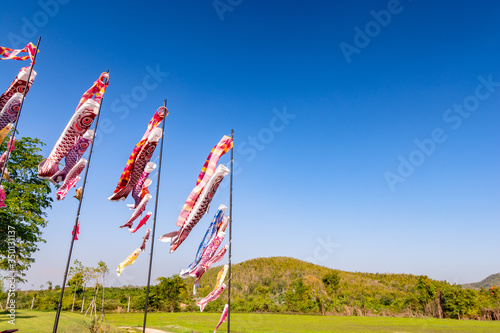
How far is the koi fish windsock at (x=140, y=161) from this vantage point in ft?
28.0

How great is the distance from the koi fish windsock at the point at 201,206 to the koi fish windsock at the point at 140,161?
175 centimetres

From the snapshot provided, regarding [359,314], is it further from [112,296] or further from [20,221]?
[20,221]

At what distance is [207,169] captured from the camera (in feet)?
29.8

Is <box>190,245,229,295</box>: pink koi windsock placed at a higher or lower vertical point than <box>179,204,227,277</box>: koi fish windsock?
lower

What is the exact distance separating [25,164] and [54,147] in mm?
14978

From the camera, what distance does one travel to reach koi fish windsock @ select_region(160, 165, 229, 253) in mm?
8469

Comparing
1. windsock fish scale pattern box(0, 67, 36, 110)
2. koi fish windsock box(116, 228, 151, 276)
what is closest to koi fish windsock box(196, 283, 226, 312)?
koi fish windsock box(116, 228, 151, 276)

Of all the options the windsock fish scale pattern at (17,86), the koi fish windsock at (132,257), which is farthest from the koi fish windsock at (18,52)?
the koi fish windsock at (132,257)

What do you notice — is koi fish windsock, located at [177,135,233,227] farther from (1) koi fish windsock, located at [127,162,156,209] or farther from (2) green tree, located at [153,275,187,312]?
(2) green tree, located at [153,275,187,312]

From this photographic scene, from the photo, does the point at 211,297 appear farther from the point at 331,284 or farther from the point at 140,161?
the point at 331,284

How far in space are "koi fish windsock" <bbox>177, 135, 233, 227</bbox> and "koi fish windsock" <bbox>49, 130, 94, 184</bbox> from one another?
320 centimetres

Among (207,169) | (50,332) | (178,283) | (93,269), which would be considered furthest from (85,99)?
(178,283)

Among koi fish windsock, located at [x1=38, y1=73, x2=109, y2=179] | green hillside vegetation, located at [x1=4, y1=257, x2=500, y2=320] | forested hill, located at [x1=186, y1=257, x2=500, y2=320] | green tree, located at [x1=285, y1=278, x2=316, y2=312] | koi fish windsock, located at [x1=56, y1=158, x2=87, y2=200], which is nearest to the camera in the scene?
koi fish windsock, located at [x1=38, y1=73, x2=109, y2=179]

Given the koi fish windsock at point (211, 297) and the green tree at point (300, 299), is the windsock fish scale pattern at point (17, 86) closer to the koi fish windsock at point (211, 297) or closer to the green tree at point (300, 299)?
the koi fish windsock at point (211, 297)
